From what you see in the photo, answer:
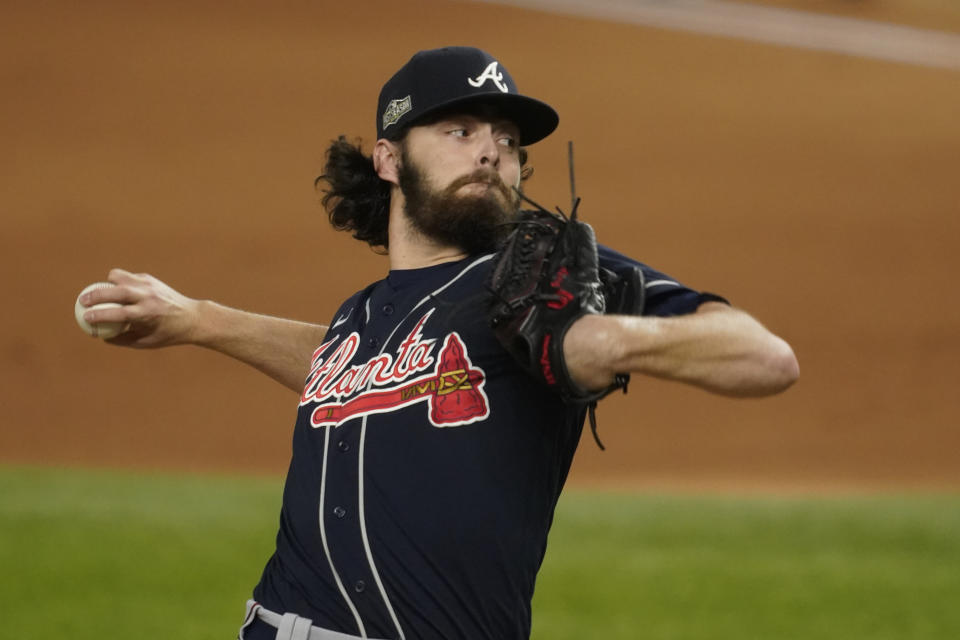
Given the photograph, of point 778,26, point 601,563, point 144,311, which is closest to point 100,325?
point 144,311

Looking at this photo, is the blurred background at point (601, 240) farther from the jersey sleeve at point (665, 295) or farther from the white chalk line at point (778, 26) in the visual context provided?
the jersey sleeve at point (665, 295)

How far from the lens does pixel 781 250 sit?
15430 millimetres

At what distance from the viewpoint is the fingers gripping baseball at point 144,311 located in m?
3.07

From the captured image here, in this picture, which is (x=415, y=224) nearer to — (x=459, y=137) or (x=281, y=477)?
(x=459, y=137)

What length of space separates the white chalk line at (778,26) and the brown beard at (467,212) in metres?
15.1

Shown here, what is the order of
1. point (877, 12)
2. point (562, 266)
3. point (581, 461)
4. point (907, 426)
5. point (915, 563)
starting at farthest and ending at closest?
point (877, 12) → point (907, 426) → point (581, 461) → point (915, 563) → point (562, 266)

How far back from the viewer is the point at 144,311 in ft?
10.4

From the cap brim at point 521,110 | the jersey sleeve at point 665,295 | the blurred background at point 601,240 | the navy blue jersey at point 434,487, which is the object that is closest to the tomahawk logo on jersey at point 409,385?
the navy blue jersey at point 434,487

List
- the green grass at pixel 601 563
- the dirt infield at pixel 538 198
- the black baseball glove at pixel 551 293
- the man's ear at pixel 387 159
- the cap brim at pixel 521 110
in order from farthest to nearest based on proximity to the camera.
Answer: the dirt infield at pixel 538 198 → the green grass at pixel 601 563 → the man's ear at pixel 387 159 → the cap brim at pixel 521 110 → the black baseball glove at pixel 551 293

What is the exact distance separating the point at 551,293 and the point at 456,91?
85 centimetres

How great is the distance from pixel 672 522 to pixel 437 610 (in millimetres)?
7388

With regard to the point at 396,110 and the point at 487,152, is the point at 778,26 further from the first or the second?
the point at 487,152

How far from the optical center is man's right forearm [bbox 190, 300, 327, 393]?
3.39m

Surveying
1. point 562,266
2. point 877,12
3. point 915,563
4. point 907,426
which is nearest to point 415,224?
point 562,266
